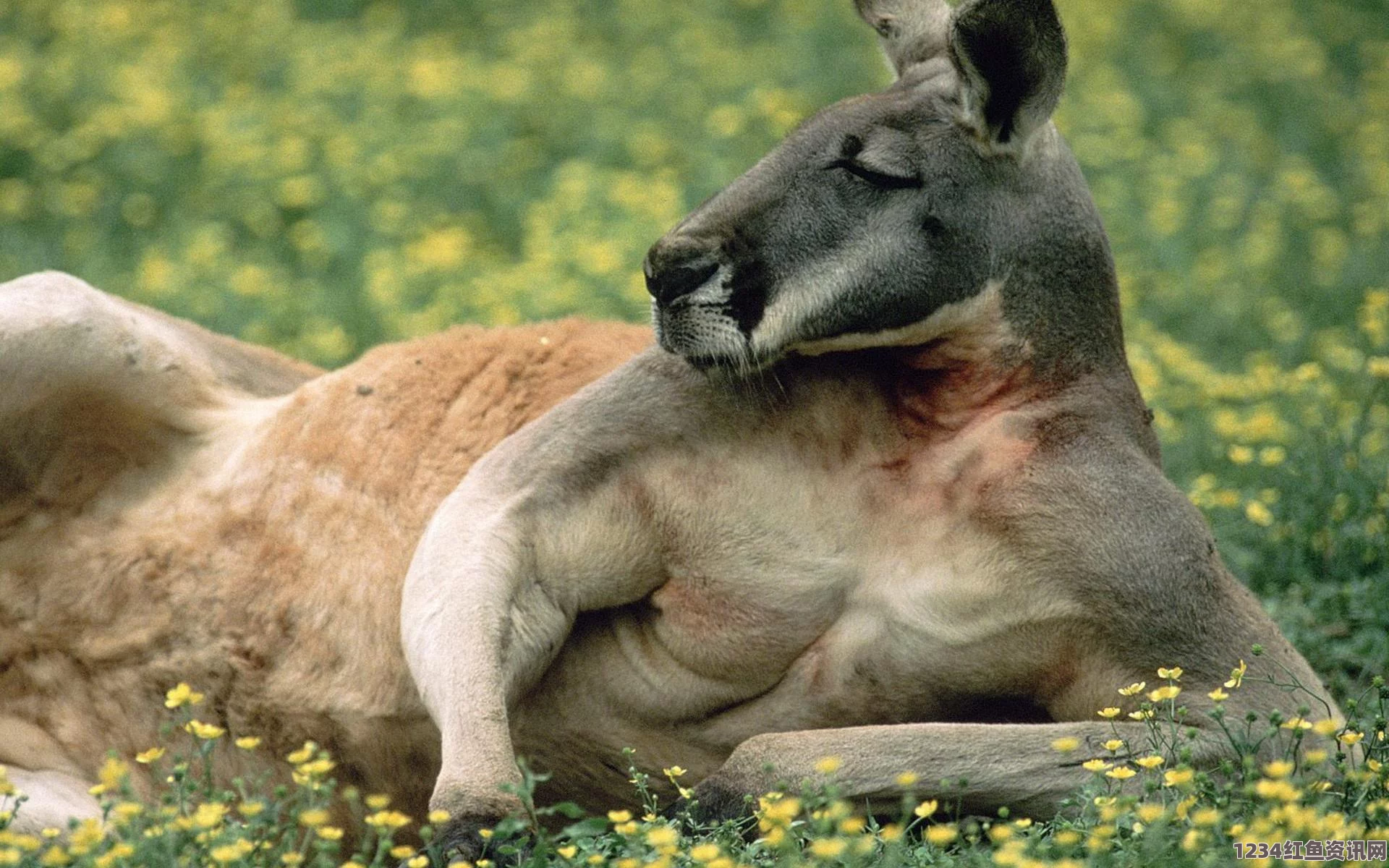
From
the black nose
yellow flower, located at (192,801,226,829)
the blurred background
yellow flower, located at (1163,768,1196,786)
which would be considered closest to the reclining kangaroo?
the black nose

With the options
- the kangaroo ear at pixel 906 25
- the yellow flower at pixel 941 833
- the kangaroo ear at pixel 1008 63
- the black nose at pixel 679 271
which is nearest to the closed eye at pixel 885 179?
the kangaroo ear at pixel 1008 63

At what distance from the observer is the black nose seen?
3750 millimetres

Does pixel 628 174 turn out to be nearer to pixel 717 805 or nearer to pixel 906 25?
pixel 906 25

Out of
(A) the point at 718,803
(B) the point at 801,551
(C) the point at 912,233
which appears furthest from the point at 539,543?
(C) the point at 912,233

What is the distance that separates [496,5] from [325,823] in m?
8.13

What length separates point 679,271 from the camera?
148 inches

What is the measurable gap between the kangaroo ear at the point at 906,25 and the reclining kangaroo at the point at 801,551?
0.01m

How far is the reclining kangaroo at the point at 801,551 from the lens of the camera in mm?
3576

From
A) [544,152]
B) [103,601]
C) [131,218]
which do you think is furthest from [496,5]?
[103,601]

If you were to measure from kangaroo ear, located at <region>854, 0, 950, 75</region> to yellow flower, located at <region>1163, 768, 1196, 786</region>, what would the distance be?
1737 millimetres

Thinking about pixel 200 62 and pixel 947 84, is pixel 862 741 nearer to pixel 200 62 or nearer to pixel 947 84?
pixel 947 84

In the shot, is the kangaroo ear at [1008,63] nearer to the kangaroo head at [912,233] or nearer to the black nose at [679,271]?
the kangaroo head at [912,233]

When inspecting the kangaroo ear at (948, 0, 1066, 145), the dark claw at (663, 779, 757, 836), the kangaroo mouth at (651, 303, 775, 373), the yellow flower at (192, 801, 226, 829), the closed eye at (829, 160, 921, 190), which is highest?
the kangaroo ear at (948, 0, 1066, 145)

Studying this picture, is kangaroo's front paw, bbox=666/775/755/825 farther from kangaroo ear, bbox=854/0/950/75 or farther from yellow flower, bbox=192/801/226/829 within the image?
kangaroo ear, bbox=854/0/950/75
